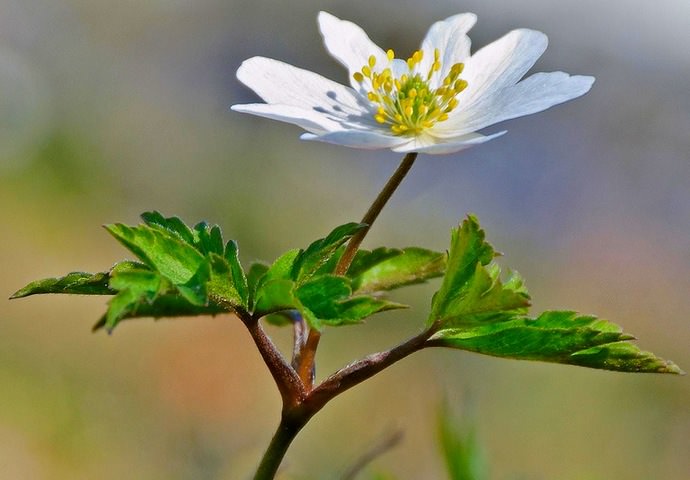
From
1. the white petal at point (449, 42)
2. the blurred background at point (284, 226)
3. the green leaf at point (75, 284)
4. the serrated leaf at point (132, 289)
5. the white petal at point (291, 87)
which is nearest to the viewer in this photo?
the serrated leaf at point (132, 289)

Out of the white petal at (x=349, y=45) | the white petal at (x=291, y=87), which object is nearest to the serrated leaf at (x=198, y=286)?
the white petal at (x=291, y=87)

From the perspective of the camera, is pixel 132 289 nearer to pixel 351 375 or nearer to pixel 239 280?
pixel 239 280

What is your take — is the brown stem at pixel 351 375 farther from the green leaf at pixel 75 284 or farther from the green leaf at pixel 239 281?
the green leaf at pixel 75 284

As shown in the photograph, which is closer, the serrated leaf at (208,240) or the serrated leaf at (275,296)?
the serrated leaf at (275,296)

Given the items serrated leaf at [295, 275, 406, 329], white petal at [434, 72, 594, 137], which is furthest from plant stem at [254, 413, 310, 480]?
white petal at [434, 72, 594, 137]

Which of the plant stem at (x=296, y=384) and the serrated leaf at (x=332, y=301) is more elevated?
the serrated leaf at (x=332, y=301)

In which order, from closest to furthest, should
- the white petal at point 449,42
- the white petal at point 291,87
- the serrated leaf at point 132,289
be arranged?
the serrated leaf at point 132,289, the white petal at point 291,87, the white petal at point 449,42

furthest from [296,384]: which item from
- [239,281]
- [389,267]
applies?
[389,267]
